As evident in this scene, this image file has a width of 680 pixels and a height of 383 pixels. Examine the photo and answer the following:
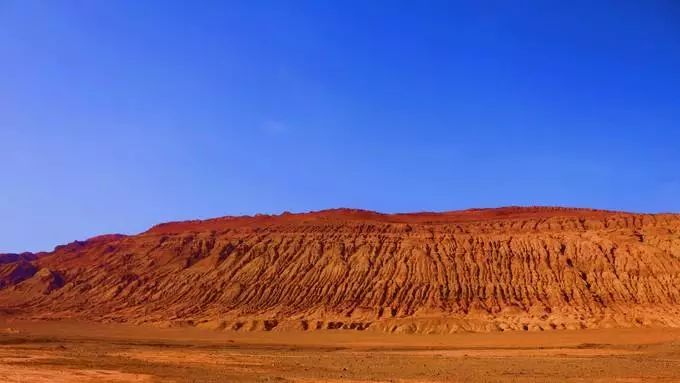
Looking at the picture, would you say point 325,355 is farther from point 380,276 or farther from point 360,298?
point 380,276

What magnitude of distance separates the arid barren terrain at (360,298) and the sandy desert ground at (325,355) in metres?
0.20

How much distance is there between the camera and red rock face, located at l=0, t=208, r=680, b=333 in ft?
213

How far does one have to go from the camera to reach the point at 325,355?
43.1m

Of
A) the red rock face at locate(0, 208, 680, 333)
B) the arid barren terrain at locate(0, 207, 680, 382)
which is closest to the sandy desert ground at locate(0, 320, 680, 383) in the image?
the arid barren terrain at locate(0, 207, 680, 382)

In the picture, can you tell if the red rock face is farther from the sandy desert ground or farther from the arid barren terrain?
the sandy desert ground

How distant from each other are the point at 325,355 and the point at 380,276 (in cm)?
3233

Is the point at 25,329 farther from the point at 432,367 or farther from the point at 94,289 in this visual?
the point at 432,367

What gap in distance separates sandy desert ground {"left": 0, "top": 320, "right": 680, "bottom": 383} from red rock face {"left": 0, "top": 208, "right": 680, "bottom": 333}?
559 cm

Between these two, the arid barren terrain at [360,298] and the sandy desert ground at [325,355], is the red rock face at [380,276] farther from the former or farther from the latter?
the sandy desert ground at [325,355]

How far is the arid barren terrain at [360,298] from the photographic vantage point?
126 ft

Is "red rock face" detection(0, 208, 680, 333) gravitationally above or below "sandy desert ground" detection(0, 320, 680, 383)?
above

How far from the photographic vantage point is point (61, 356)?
1556 inches

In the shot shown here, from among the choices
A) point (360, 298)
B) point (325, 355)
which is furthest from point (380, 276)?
point (325, 355)

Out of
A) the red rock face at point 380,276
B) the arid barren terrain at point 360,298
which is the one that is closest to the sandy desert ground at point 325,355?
the arid barren terrain at point 360,298
